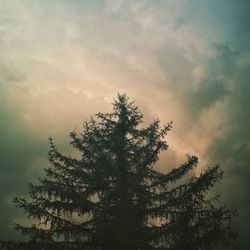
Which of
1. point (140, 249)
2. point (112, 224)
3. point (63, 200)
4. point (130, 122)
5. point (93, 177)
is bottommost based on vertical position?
point (140, 249)

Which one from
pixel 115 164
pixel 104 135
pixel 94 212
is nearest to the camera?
pixel 94 212

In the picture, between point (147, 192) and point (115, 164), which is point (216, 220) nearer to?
point (147, 192)

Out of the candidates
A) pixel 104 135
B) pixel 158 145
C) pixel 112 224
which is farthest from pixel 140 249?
pixel 104 135

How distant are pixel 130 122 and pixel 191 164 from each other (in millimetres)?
4230

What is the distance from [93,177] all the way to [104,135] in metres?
3.00

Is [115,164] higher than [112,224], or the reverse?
[115,164]

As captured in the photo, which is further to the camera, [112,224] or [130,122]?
[130,122]

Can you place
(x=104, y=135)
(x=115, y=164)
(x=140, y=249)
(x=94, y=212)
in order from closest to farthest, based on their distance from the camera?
(x=140, y=249), (x=94, y=212), (x=115, y=164), (x=104, y=135)

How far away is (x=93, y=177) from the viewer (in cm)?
1642

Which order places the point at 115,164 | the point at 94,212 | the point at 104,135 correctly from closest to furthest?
the point at 94,212
the point at 115,164
the point at 104,135

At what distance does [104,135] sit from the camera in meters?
18.8

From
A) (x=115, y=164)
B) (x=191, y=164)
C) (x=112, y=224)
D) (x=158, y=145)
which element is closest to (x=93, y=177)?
(x=115, y=164)

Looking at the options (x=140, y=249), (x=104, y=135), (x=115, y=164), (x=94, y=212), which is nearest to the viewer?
(x=140, y=249)

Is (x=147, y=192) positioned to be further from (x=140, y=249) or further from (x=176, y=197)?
(x=140, y=249)
